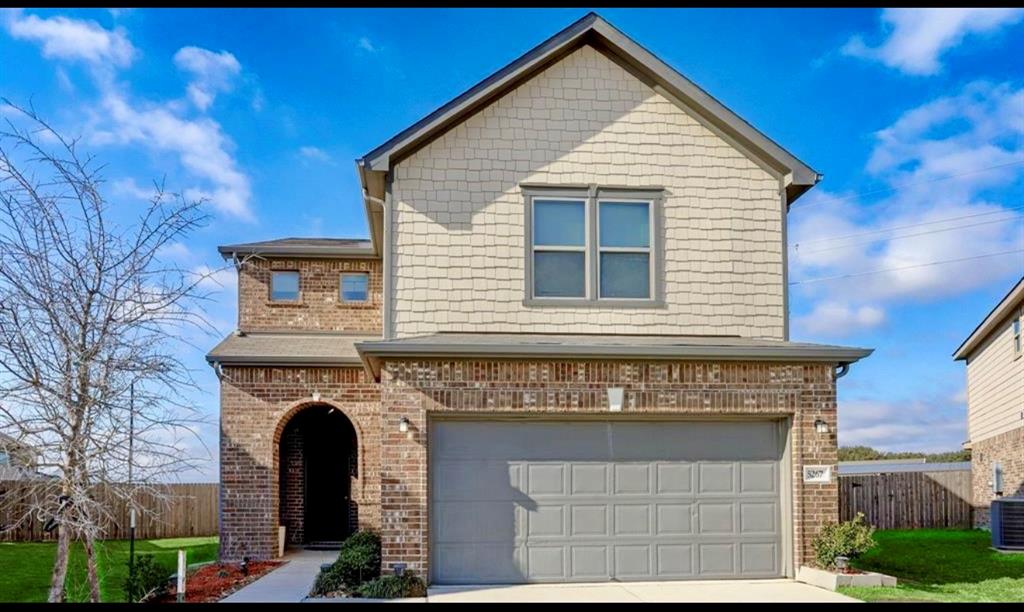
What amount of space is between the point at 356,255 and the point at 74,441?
965 centimetres

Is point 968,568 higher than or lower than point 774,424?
lower

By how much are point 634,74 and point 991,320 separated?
14.7 metres

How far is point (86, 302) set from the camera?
970cm

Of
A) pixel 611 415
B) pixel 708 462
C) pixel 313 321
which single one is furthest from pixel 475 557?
pixel 313 321

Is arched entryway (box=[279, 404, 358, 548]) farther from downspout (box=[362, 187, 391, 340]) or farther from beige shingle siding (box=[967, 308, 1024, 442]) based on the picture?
beige shingle siding (box=[967, 308, 1024, 442])

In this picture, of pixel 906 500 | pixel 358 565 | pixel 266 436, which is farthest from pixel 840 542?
pixel 906 500

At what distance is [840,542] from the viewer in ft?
39.0

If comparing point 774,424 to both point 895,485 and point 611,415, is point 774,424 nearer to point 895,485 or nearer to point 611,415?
point 611,415

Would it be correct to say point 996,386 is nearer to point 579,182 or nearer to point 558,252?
point 579,182

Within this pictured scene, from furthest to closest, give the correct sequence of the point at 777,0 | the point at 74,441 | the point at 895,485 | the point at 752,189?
the point at 895,485, the point at 752,189, the point at 74,441, the point at 777,0

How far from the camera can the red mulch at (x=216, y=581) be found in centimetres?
1227

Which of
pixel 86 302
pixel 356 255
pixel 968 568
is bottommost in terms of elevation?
pixel 968 568

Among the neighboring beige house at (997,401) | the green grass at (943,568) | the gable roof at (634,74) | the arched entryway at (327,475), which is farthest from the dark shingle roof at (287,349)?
the neighboring beige house at (997,401)

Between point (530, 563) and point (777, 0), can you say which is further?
point (530, 563)
